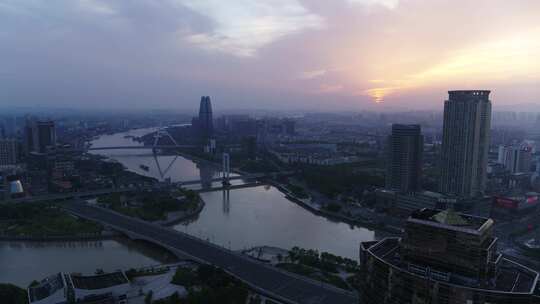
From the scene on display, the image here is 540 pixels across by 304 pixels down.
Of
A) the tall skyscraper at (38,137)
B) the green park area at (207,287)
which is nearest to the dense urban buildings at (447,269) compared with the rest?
the green park area at (207,287)

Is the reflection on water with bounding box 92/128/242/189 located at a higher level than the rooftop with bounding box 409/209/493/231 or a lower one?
A: lower

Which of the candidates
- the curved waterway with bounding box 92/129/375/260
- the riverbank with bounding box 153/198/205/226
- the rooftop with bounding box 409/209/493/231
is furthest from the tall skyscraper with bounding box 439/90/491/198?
the rooftop with bounding box 409/209/493/231

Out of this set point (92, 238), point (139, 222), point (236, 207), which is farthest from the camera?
point (236, 207)

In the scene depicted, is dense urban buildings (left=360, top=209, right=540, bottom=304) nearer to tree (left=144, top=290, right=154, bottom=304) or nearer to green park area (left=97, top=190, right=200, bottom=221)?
tree (left=144, top=290, right=154, bottom=304)

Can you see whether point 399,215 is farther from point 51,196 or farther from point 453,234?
point 51,196

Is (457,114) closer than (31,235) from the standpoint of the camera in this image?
No

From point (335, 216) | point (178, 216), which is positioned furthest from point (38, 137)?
point (335, 216)

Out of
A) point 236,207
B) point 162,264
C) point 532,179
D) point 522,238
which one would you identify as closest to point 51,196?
point 236,207
